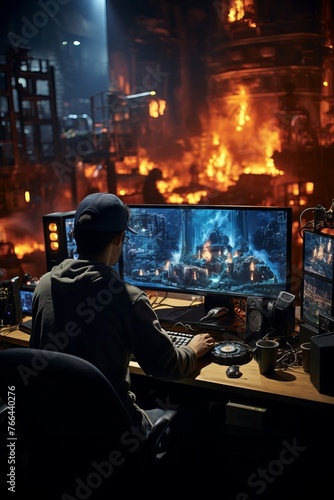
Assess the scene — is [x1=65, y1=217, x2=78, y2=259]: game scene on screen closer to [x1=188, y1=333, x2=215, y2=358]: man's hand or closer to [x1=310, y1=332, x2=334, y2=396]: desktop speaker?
[x1=188, y1=333, x2=215, y2=358]: man's hand

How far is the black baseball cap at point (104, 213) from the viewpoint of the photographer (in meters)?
1.47

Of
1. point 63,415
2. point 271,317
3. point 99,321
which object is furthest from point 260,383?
point 63,415

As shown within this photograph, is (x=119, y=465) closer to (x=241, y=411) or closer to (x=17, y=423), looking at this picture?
(x=17, y=423)

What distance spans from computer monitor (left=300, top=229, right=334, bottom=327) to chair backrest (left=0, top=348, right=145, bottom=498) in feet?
2.95

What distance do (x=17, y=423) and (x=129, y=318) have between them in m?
0.42

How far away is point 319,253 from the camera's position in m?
1.78

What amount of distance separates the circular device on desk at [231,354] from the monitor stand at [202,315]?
176mm

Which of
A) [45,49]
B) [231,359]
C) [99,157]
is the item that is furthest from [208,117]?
[231,359]

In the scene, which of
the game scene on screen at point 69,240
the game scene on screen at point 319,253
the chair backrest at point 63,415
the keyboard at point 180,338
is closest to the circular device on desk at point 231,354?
the keyboard at point 180,338

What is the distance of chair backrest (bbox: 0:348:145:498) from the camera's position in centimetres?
109

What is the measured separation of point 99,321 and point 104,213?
355 millimetres

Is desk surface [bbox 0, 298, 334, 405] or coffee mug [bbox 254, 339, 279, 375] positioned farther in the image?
coffee mug [bbox 254, 339, 279, 375]

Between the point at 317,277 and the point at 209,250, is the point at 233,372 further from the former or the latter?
the point at 209,250

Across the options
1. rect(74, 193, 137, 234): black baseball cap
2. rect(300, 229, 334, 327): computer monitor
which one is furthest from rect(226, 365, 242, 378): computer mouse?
rect(74, 193, 137, 234): black baseball cap
